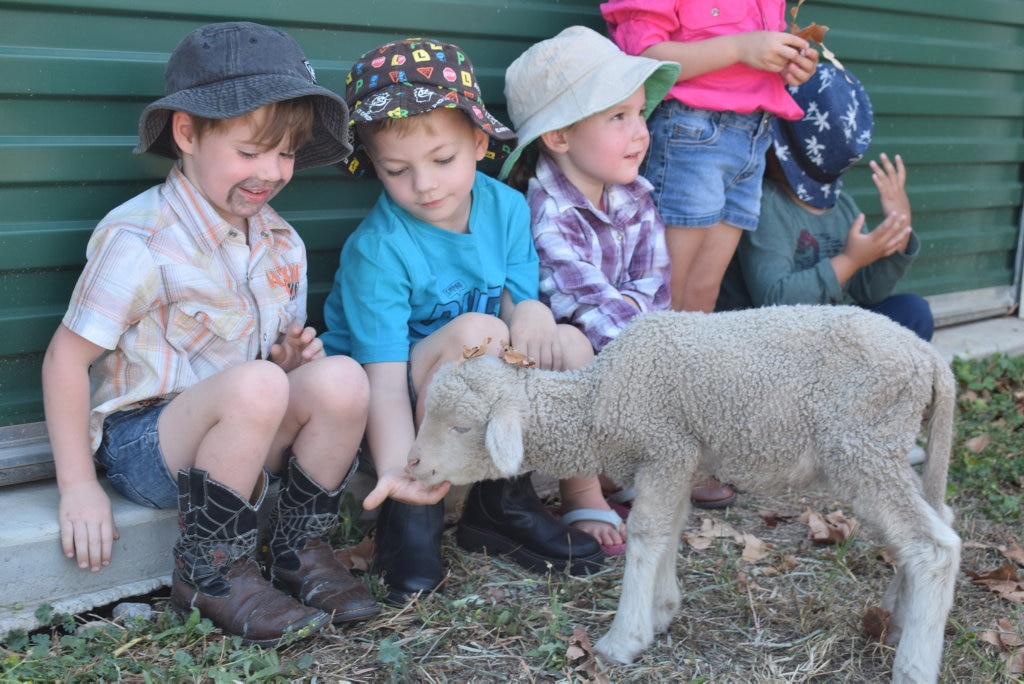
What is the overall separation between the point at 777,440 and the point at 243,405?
139cm

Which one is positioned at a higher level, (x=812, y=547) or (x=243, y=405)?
(x=243, y=405)

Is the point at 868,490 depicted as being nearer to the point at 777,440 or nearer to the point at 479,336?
the point at 777,440

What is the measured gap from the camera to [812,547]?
355 cm

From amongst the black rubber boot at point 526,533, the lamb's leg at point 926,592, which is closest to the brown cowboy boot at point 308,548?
the black rubber boot at point 526,533

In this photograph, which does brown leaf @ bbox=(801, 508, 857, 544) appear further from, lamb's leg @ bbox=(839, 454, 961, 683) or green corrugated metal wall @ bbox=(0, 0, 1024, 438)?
green corrugated metal wall @ bbox=(0, 0, 1024, 438)

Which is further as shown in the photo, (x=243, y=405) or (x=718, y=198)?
(x=718, y=198)

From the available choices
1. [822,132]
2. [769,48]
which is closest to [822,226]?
[822,132]


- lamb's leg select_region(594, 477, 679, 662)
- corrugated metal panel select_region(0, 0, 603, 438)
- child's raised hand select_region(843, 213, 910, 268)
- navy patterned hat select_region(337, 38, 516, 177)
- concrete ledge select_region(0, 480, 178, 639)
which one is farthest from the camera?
child's raised hand select_region(843, 213, 910, 268)

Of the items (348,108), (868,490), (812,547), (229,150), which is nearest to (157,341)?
(229,150)

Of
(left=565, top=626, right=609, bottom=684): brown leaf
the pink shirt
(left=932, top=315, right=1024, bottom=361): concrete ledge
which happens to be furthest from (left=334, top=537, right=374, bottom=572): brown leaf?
(left=932, top=315, right=1024, bottom=361): concrete ledge

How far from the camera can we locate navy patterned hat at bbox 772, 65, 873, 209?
13.2 ft

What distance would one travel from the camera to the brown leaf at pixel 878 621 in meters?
2.80

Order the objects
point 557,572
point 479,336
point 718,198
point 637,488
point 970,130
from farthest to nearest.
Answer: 1. point 970,130
2. point 718,198
3. point 557,572
4. point 479,336
5. point 637,488

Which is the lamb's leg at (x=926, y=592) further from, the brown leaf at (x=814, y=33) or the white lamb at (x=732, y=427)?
the brown leaf at (x=814, y=33)
